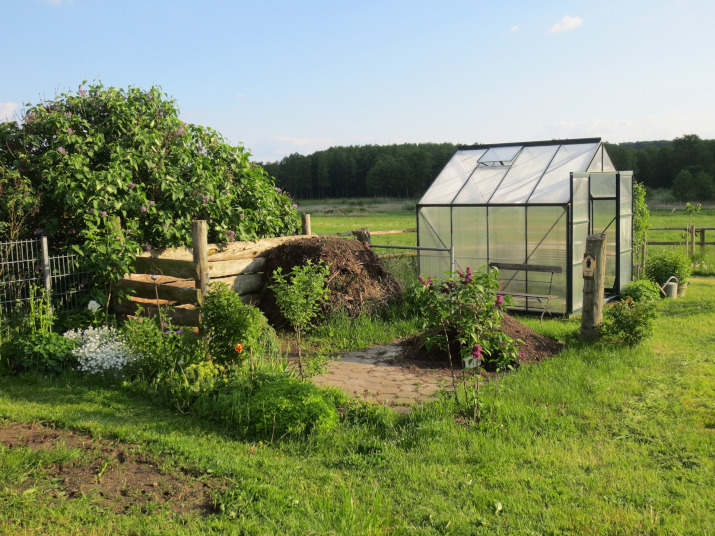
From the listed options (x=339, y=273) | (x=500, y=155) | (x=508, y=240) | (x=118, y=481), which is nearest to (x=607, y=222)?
(x=500, y=155)

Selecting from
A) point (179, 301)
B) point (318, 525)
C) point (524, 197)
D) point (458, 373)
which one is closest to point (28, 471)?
point (318, 525)

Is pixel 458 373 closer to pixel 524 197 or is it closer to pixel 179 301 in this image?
pixel 179 301

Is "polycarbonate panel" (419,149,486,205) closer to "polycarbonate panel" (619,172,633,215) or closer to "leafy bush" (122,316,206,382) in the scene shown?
"polycarbonate panel" (619,172,633,215)

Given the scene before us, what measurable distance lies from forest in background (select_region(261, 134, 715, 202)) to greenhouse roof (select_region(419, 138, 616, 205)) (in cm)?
5276

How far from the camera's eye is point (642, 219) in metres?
14.8

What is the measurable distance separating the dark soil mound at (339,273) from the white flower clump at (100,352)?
3.02 m

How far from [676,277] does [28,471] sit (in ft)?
44.2

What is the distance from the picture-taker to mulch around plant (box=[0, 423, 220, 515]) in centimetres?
401

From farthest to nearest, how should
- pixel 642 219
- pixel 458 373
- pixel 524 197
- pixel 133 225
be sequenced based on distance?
pixel 642 219 < pixel 524 197 < pixel 133 225 < pixel 458 373

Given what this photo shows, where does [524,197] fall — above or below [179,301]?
above

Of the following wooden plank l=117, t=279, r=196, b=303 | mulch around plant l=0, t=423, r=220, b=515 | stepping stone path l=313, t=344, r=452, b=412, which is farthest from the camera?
wooden plank l=117, t=279, r=196, b=303

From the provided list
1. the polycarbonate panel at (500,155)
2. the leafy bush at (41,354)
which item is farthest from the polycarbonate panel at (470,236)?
the leafy bush at (41,354)

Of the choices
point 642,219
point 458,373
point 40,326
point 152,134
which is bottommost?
point 458,373

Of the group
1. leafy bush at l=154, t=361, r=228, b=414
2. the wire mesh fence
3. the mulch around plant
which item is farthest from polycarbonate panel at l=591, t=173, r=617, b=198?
the mulch around plant
